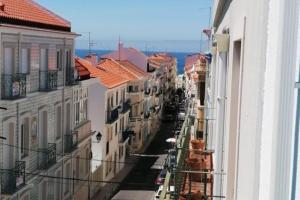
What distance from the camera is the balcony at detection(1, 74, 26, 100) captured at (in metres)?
21.3

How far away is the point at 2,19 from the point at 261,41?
19.1 m

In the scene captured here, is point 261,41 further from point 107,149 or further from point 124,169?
point 124,169

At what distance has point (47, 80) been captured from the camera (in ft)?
86.4

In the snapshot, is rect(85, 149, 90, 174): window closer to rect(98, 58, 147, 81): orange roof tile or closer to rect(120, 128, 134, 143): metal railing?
rect(120, 128, 134, 143): metal railing

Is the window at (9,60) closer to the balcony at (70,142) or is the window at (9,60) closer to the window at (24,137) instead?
the window at (24,137)

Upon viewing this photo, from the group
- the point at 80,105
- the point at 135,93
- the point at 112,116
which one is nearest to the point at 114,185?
the point at 112,116

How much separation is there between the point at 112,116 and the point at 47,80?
18.6m

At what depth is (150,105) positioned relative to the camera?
70.8 m

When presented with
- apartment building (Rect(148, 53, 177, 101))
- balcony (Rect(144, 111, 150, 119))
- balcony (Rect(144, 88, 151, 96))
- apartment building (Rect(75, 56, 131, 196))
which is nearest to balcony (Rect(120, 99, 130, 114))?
apartment building (Rect(75, 56, 131, 196))

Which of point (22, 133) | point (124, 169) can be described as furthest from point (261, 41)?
point (124, 169)

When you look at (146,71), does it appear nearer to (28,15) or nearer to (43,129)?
(43,129)

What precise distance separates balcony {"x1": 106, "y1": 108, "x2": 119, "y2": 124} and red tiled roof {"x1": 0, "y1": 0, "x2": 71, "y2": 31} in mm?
14940

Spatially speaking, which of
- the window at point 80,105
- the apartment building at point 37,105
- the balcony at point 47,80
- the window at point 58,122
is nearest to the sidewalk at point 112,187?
the apartment building at point 37,105

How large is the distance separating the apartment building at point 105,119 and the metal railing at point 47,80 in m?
7.57
